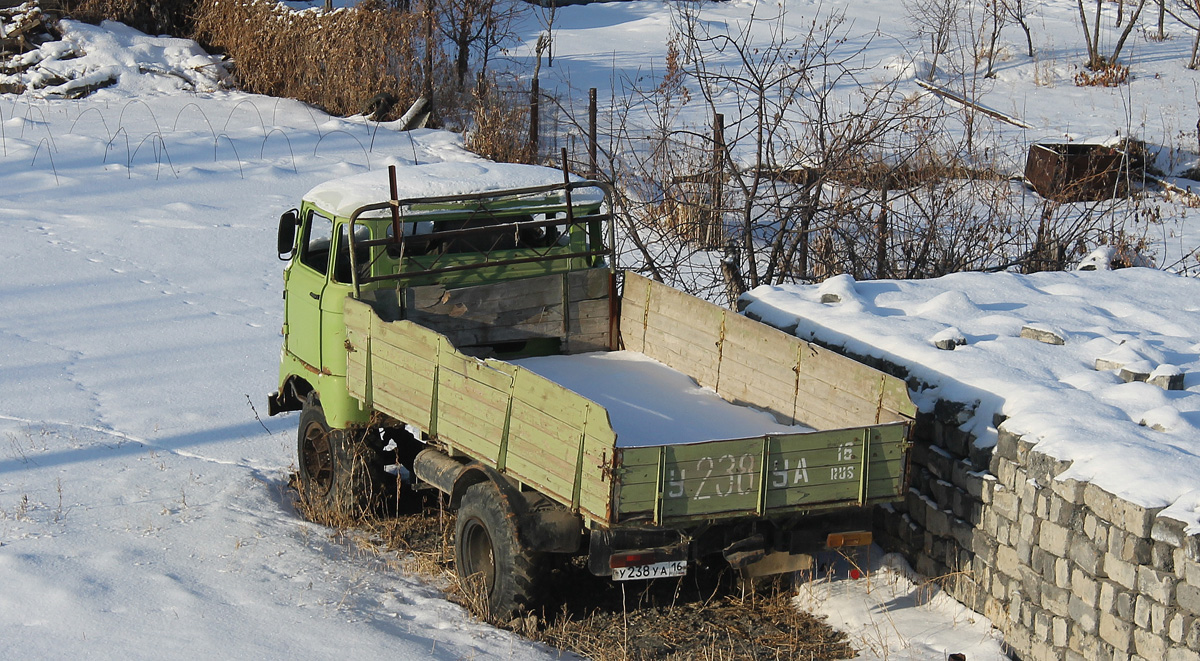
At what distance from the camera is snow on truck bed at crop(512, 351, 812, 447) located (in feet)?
21.7

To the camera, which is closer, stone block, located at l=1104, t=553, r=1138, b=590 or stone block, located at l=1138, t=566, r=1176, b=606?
stone block, located at l=1138, t=566, r=1176, b=606

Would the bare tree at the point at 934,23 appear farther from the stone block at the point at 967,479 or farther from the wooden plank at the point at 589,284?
the stone block at the point at 967,479

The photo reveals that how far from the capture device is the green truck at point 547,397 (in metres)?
5.55

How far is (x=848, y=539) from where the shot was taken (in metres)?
6.00

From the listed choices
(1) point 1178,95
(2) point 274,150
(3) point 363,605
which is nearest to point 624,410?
(3) point 363,605

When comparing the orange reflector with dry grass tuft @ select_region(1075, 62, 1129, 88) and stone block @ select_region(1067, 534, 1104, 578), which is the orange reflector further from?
dry grass tuft @ select_region(1075, 62, 1129, 88)

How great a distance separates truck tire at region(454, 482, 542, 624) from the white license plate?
559mm

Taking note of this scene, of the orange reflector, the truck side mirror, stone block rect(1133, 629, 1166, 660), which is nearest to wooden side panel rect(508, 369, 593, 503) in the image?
the orange reflector

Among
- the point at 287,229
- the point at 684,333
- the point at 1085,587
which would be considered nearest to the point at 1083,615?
the point at 1085,587

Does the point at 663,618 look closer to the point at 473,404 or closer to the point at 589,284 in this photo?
the point at 473,404

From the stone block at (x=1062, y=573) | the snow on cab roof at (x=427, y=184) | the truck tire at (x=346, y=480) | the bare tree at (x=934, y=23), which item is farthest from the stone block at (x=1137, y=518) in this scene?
the bare tree at (x=934, y=23)

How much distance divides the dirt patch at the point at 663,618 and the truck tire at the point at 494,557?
0.29ft

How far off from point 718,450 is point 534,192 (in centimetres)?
276

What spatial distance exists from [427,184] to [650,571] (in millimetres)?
3098
